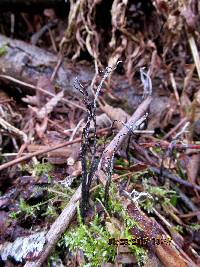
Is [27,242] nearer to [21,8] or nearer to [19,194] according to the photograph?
[19,194]

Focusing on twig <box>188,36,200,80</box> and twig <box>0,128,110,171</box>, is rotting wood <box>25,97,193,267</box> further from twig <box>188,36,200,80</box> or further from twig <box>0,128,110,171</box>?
twig <box>188,36,200,80</box>

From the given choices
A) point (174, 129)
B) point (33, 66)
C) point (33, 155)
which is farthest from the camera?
point (33, 66)

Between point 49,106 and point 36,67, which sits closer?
point 49,106

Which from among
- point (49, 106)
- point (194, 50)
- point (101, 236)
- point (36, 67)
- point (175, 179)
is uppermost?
point (194, 50)

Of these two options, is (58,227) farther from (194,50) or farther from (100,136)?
(194,50)

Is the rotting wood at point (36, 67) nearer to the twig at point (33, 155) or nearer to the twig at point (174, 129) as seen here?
the twig at point (174, 129)

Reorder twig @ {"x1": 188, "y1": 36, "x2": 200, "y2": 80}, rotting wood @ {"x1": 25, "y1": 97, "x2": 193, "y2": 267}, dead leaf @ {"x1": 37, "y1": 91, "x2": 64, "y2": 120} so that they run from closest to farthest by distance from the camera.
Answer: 1. rotting wood @ {"x1": 25, "y1": 97, "x2": 193, "y2": 267}
2. dead leaf @ {"x1": 37, "y1": 91, "x2": 64, "y2": 120}
3. twig @ {"x1": 188, "y1": 36, "x2": 200, "y2": 80}

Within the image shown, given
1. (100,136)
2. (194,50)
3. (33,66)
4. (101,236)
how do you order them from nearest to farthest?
(101,236) < (100,136) < (194,50) < (33,66)

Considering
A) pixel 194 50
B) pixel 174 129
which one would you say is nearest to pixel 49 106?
pixel 174 129

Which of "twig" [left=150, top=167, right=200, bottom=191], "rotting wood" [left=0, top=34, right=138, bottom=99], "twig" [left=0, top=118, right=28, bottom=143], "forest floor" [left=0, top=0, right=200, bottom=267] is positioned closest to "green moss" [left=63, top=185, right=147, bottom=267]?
"forest floor" [left=0, top=0, right=200, bottom=267]

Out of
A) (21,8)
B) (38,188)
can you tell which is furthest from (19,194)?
(21,8)

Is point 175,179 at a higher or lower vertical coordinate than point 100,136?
lower
